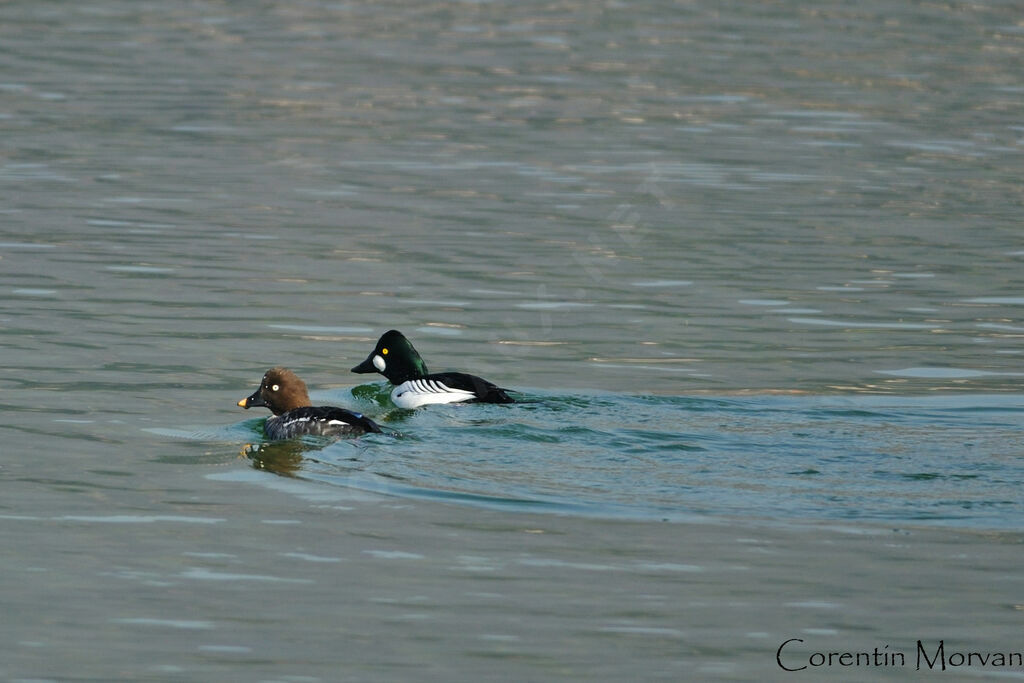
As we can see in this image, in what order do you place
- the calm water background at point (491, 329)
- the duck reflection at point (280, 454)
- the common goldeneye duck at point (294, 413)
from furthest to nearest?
the common goldeneye duck at point (294, 413), the duck reflection at point (280, 454), the calm water background at point (491, 329)

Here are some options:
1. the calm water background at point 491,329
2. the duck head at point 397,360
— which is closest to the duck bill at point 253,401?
the calm water background at point 491,329

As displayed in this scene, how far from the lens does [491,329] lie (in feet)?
55.7

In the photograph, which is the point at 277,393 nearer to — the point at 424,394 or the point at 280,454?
the point at 280,454

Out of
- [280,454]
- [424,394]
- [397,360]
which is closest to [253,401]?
[280,454]

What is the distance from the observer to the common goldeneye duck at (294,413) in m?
12.7

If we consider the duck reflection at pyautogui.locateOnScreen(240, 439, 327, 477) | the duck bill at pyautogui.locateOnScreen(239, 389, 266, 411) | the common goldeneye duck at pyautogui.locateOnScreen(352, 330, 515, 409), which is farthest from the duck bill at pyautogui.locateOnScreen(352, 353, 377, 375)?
the duck reflection at pyautogui.locateOnScreen(240, 439, 327, 477)

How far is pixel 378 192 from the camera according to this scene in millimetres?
24172

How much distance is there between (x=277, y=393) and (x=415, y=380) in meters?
1.38

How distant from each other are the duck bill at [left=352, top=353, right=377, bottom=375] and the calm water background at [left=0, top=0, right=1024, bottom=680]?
0.16 m

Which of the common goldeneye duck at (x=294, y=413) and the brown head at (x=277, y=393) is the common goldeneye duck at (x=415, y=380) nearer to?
the common goldeneye duck at (x=294, y=413)

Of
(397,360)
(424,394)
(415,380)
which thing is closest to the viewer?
(424,394)

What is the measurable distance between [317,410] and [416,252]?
7.78 m

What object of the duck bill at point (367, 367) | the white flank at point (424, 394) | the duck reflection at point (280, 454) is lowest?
the duck reflection at point (280, 454)

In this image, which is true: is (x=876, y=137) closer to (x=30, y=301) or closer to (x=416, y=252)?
(x=416, y=252)
